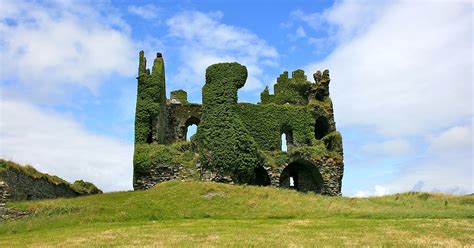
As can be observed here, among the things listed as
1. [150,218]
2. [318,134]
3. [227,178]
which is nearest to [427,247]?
[150,218]

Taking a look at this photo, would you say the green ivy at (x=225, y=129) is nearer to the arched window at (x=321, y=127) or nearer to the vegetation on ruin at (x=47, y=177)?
the arched window at (x=321, y=127)

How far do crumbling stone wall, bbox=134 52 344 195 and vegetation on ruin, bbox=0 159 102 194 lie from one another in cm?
639

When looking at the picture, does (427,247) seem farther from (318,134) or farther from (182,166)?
(318,134)

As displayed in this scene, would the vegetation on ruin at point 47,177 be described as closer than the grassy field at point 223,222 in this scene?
No

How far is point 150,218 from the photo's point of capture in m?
29.6

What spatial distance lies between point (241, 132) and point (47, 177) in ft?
56.1

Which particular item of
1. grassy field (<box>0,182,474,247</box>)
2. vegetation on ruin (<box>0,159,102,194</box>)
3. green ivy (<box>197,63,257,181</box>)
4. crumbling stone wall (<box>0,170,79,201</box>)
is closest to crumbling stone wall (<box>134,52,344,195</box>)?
green ivy (<box>197,63,257,181</box>)

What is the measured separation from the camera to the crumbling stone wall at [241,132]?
44.9 metres

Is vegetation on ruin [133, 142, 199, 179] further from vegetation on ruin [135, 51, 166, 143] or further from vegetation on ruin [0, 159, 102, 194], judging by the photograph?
vegetation on ruin [0, 159, 102, 194]

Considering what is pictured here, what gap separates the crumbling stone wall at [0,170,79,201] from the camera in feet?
115

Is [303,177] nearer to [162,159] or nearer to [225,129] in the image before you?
[225,129]

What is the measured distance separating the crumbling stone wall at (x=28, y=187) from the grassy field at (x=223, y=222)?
6.72 feet

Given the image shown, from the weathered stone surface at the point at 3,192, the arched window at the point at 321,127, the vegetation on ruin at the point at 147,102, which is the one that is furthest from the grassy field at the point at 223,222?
the arched window at the point at 321,127

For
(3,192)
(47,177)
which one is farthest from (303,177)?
(3,192)
